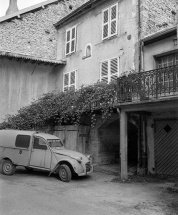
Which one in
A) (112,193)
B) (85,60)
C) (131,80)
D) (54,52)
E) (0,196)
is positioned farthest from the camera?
(54,52)

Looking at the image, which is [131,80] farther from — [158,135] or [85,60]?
[85,60]

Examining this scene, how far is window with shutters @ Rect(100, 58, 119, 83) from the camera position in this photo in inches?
496

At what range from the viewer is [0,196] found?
21.8 feet

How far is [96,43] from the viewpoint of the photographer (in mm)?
14141

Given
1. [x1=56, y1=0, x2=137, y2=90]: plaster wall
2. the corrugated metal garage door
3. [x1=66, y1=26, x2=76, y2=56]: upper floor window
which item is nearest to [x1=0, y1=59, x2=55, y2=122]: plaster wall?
[x1=56, y1=0, x2=137, y2=90]: plaster wall

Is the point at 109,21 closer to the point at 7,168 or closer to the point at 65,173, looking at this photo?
the point at 65,173

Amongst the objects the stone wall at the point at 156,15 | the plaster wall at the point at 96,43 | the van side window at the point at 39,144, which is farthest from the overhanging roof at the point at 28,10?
the van side window at the point at 39,144

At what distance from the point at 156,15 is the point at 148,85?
555cm

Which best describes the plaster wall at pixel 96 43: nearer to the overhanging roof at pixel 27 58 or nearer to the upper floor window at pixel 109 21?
the upper floor window at pixel 109 21

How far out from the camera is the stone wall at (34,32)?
16375 mm

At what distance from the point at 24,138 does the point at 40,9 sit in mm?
11349

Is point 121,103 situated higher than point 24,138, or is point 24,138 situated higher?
point 121,103

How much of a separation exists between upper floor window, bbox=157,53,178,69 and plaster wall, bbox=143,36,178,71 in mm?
260

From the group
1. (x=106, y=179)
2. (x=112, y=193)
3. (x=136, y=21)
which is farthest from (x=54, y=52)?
(x=112, y=193)
